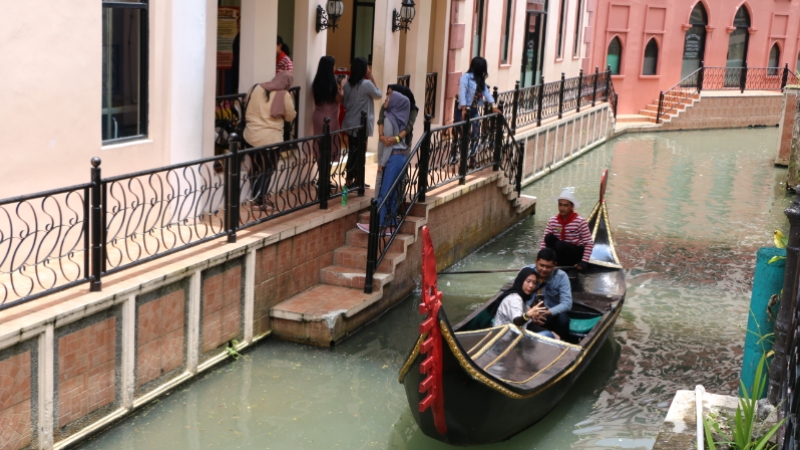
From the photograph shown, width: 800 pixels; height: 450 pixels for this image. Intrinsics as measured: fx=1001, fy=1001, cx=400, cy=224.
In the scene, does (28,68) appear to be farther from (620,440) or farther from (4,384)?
(620,440)

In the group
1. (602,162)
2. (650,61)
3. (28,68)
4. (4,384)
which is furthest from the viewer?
(650,61)

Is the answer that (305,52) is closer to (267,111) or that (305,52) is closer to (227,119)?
(227,119)

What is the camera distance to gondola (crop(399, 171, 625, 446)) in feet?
22.0

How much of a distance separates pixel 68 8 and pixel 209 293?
2.60m

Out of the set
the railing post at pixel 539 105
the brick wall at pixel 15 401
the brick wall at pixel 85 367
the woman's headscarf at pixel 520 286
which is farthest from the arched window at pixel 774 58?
the brick wall at pixel 15 401

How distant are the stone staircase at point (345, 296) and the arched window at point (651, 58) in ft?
67.4

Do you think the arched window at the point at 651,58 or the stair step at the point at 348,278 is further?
the arched window at the point at 651,58

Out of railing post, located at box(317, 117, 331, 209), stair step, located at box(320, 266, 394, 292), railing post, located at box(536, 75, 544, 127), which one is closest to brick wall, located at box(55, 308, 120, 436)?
stair step, located at box(320, 266, 394, 292)

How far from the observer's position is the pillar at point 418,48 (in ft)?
49.8

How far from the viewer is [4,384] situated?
6.41 metres

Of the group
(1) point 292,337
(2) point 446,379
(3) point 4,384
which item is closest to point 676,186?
(1) point 292,337

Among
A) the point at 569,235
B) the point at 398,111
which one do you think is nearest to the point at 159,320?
the point at 398,111

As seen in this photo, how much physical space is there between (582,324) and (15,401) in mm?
5382

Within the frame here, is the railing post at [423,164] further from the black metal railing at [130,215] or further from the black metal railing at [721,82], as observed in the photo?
the black metal railing at [721,82]
